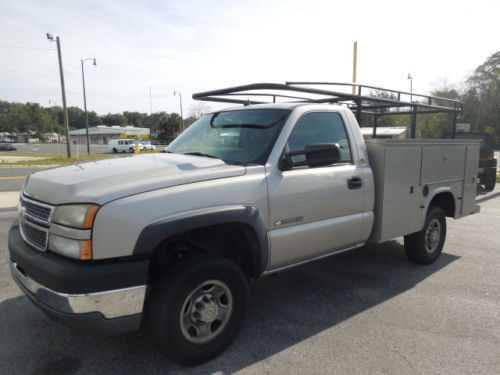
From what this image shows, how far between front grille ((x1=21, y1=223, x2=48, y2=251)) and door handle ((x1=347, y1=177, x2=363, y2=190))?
266 centimetres

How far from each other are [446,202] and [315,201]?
9.59 ft

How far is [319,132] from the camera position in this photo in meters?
3.77

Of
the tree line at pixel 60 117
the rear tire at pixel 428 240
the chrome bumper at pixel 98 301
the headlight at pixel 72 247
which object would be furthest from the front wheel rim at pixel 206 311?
the tree line at pixel 60 117

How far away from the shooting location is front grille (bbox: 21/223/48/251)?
2.65m

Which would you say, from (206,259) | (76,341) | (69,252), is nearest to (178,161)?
(206,259)

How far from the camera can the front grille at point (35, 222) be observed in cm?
263

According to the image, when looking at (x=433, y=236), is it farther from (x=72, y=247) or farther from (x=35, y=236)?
(x=35, y=236)

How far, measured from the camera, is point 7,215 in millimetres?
7695

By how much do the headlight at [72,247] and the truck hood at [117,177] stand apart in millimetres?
248

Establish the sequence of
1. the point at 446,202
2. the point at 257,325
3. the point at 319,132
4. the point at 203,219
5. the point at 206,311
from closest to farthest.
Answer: the point at 203,219, the point at 206,311, the point at 257,325, the point at 319,132, the point at 446,202

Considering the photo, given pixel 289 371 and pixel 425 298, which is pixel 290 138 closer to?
pixel 289 371

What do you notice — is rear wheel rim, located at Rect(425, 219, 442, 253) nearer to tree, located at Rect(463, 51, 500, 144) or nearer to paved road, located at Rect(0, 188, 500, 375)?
paved road, located at Rect(0, 188, 500, 375)

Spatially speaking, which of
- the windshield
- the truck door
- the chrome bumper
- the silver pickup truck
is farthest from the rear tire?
the chrome bumper

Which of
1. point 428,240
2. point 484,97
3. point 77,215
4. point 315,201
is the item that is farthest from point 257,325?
point 484,97
